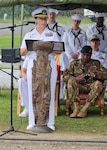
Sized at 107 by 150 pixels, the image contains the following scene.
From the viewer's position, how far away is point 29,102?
29.3 ft

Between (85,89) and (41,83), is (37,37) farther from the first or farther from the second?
(85,89)

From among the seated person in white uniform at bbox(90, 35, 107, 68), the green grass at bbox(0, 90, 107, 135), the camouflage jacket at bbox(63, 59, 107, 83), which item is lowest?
the green grass at bbox(0, 90, 107, 135)

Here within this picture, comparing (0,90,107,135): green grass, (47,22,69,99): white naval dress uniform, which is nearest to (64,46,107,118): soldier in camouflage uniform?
(0,90,107,135): green grass

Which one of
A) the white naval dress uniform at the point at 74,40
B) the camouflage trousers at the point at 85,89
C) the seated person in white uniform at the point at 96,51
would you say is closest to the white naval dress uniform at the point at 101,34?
the white naval dress uniform at the point at 74,40

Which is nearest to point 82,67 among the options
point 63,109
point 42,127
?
point 63,109

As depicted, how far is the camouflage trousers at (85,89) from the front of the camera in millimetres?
10062

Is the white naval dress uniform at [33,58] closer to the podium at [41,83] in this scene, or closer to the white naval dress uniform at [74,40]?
the podium at [41,83]

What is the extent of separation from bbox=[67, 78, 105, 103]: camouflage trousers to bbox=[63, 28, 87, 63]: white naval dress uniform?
147 cm

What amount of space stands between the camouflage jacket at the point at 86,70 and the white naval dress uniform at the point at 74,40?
1.26 meters

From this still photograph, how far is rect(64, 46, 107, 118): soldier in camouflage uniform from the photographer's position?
33.1ft

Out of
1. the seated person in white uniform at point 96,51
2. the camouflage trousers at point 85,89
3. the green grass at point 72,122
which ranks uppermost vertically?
the seated person in white uniform at point 96,51

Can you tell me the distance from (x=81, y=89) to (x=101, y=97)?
1.21 ft

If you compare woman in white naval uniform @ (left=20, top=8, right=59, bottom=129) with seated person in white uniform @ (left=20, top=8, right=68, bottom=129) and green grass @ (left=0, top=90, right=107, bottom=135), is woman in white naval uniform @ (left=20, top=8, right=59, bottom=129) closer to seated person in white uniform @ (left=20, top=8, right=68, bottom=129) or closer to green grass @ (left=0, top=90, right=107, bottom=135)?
seated person in white uniform @ (left=20, top=8, right=68, bottom=129)

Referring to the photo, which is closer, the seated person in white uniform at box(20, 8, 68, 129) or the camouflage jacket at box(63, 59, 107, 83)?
the seated person in white uniform at box(20, 8, 68, 129)
